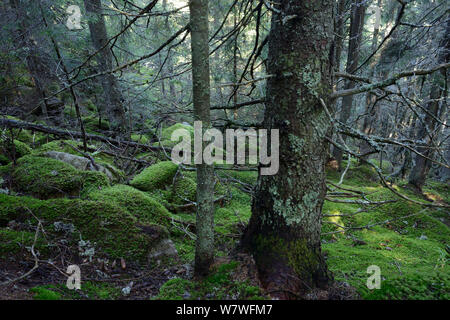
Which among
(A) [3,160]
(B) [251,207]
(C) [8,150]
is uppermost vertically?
(C) [8,150]

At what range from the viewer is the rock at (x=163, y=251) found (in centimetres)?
300

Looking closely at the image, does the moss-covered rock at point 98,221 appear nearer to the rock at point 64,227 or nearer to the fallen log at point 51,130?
the rock at point 64,227

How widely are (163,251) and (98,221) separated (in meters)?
0.85

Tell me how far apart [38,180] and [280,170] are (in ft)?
11.6

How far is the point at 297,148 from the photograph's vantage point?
2.22 m

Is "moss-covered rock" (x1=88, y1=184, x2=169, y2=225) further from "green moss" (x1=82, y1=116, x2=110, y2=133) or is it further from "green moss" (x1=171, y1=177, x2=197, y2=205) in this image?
"green moss" (x1=82, y1=116, x2=110, y2=133)

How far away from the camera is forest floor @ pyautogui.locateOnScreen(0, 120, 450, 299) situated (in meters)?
2.27

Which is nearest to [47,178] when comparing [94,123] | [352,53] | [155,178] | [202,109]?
[155,178]

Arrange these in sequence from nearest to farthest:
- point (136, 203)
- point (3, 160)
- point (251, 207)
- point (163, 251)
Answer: point (251, 207), point (163, 251), point (136, 203), point (3, 160)

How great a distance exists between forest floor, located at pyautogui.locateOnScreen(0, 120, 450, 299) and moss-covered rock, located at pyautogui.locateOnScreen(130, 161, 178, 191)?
0.08 feet

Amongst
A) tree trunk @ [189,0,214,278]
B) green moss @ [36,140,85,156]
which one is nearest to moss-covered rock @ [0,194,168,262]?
tree trunk @ [189,0,214,278]

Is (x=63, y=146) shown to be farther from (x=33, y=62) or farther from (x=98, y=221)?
(x=33, y=62)

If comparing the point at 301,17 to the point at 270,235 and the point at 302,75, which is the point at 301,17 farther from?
the point at 270,235
